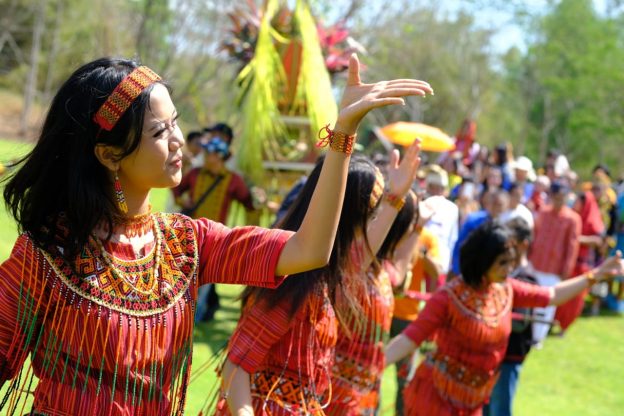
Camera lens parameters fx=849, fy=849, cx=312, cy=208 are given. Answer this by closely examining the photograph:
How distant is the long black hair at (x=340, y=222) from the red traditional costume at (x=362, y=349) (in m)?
0.36

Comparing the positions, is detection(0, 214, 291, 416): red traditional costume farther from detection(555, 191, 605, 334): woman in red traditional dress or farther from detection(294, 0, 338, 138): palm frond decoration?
detection(555, 191, 605, 334): woman in red traditional dress

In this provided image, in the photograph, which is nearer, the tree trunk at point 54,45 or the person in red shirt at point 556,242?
the person in red shirt at point 556,242

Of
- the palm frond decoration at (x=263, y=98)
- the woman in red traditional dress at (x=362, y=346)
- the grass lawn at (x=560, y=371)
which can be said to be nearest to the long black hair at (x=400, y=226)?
the woman in red traditional dress at (x=362, y=346)

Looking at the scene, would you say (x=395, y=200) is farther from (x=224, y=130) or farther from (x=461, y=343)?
(x=224, y=130)

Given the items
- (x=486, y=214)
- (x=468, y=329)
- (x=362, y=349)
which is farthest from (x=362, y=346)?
(x=486, y=214)

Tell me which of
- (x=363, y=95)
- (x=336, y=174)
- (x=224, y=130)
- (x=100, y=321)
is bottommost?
(x=224, y=130)

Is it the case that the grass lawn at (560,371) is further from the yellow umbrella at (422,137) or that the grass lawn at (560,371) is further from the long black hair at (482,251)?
the yellow umbrella at (422,137)

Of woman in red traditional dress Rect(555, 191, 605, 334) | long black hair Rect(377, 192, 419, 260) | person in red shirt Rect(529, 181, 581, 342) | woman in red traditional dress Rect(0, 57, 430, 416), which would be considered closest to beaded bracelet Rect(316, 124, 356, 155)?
woman in red traditional dress Rect(0, 57, 430, 416)

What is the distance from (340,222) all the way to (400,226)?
1.04 meters

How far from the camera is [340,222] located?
3277 millimetres

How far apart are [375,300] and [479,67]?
101ft

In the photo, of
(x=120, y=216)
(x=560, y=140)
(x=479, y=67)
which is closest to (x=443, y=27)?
(x=479, y=67)

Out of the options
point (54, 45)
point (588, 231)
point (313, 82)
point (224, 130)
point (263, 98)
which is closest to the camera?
point (263, 98)

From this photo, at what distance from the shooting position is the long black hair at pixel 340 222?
10.0 ft
